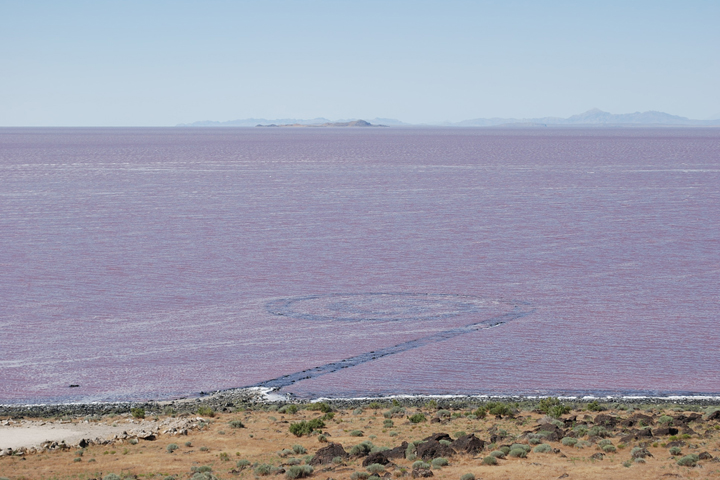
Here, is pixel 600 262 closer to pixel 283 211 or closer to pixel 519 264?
pixel 519 264

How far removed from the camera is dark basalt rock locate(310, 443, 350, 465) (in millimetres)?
19656

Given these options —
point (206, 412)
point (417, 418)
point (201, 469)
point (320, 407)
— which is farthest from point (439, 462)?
point (206, 412)

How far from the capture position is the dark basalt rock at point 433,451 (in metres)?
19.6

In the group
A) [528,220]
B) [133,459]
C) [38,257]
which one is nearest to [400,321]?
[133,459]

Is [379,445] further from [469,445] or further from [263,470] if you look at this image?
[263,470]

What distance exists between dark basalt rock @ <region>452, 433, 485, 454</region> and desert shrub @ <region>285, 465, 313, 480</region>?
11.6 ft

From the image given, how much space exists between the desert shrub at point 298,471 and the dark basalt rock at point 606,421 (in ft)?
25.6

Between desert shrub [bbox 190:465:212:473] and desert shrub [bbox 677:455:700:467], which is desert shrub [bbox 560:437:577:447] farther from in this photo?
desert shrub [bbox 190:465:212:473]

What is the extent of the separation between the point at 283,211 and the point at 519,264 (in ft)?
91.8

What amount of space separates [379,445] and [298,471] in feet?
11.3

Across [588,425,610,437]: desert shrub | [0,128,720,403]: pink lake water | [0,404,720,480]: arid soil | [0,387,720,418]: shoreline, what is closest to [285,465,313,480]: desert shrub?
[0,404,720,480]: arid soil

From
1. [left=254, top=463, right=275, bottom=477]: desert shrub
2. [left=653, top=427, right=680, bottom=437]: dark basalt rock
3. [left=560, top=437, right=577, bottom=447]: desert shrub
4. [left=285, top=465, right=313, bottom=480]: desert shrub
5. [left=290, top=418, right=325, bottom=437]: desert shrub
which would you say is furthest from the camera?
[left=290, top=418, right=325, bottom=437]: desert shrub

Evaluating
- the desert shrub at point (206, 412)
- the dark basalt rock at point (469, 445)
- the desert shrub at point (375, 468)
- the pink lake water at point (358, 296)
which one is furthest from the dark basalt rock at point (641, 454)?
the desert shrub at point (206, 412)

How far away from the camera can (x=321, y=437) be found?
2189 centimetres
